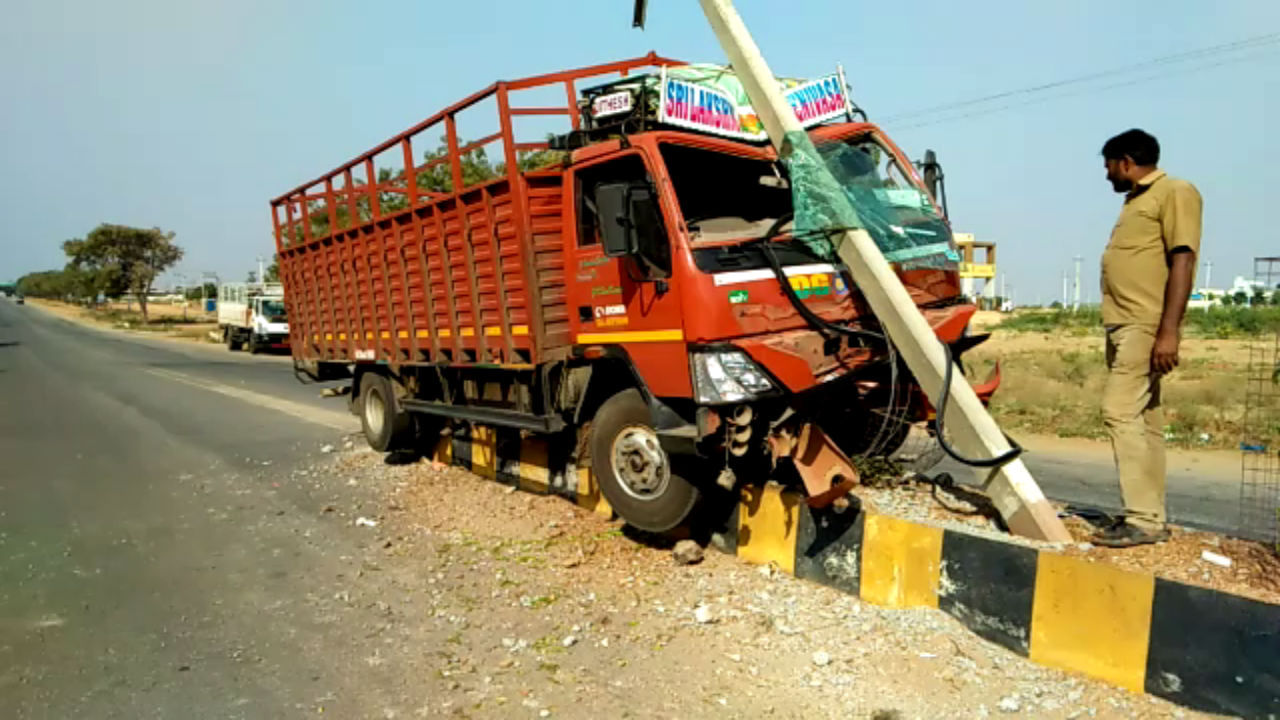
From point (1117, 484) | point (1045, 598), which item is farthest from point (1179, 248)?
point (1117, 484)

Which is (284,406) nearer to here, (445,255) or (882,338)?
(445,255)

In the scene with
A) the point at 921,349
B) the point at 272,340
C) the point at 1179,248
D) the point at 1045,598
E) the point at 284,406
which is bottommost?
the point at 272,340

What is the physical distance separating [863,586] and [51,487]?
7.55m

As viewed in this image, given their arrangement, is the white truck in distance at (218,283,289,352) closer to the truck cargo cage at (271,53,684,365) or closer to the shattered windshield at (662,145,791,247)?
the truck cargo cage at (271,53,684,365)

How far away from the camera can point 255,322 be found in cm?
3161

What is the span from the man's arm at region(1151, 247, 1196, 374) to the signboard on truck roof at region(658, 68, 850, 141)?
2423mm

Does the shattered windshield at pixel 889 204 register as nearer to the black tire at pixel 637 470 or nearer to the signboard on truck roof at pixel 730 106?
the signboard on truck roof at pixel 730 106

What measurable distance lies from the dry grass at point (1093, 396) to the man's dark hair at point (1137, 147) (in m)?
2.55

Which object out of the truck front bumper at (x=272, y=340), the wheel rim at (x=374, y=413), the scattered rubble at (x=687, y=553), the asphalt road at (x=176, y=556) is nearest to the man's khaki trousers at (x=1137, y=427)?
the scattered rubble at (x=687, y=553)

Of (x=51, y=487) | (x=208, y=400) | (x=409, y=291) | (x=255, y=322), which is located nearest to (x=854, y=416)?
(x=409, y=291)

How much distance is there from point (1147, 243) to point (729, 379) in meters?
2.01

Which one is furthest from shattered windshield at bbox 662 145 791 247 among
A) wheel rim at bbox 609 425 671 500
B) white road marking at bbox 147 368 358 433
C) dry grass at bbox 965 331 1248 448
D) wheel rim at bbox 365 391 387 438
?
white road marking at bbox 147 368 358 433

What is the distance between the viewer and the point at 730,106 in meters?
5.33

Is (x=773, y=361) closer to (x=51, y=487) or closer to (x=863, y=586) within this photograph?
(x=863, y=586)
